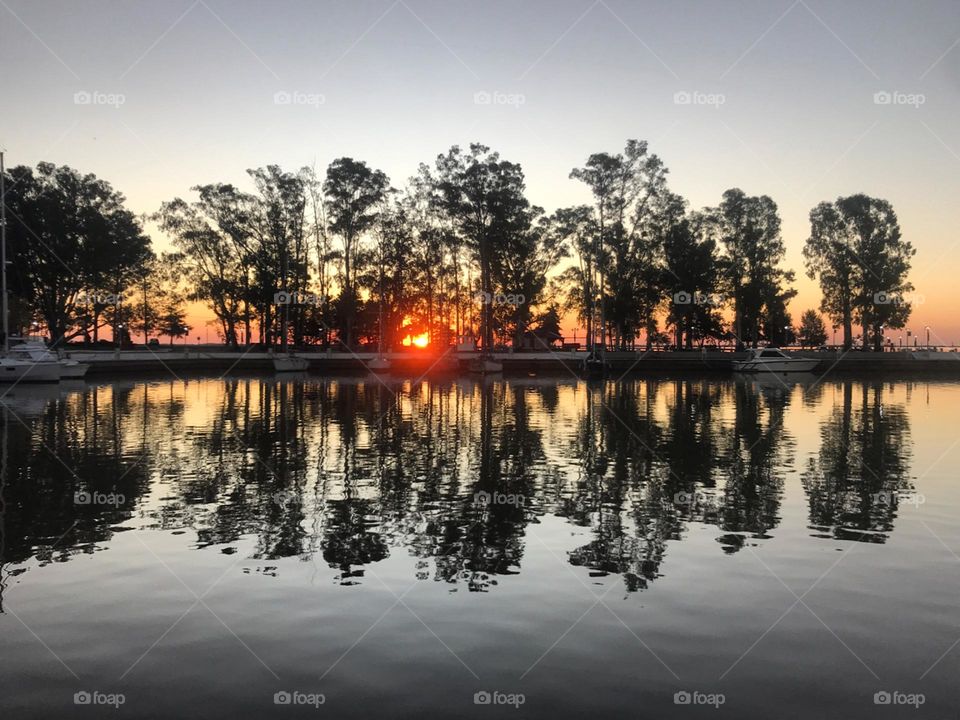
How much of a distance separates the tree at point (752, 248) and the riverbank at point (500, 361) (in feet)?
25.6

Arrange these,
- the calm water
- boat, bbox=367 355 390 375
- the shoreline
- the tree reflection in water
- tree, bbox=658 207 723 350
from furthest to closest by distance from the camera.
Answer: tree, bbox=658 207 723 350, boat, bbox=367 355 390 375, the shoreline, the tree reflection in water, the calm water

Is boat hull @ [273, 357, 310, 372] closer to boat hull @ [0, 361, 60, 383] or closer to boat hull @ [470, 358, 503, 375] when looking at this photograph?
boat hull @ [470, 358, 503, 375]

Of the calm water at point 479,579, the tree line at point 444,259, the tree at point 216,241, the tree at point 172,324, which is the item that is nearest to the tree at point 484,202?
the tree line at point 444,259

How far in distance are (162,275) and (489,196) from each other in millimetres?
43119

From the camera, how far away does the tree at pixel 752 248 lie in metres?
97.3

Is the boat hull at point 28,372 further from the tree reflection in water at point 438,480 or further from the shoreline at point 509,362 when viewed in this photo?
the tree reflection in water at point 438,480

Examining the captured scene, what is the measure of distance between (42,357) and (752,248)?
77.5 m

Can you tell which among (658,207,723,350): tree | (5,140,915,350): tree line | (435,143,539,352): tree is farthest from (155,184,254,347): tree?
(658,207,723,350): tree

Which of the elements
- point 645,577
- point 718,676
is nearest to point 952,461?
point 645,577

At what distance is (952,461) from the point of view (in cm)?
2112

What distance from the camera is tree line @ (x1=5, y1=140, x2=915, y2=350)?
84938 mm

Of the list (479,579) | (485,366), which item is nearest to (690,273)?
(485,366)

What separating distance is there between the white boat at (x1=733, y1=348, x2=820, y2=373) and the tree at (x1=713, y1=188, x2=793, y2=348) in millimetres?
12651

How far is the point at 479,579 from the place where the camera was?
10.6 metres
